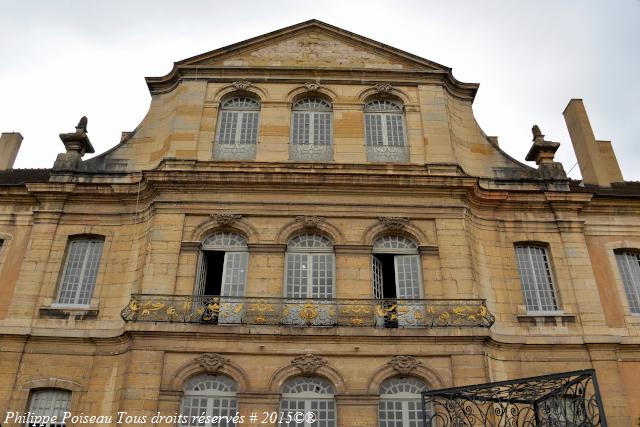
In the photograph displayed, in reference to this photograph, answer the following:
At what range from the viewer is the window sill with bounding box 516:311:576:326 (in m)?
12.7

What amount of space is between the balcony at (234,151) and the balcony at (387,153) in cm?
291

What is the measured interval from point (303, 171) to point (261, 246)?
2.04 m

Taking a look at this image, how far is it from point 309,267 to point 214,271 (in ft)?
7.45

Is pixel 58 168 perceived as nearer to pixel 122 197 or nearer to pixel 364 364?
pixel 122 197

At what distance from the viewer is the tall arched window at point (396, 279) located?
12.1 meters

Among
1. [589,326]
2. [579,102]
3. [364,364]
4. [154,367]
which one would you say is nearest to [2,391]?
[154,367]

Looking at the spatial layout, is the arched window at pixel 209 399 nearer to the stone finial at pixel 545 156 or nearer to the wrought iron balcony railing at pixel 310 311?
the wrought iron balcony railing at pixel 310 311

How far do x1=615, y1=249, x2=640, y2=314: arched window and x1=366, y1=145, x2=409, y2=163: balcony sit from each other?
573 cm

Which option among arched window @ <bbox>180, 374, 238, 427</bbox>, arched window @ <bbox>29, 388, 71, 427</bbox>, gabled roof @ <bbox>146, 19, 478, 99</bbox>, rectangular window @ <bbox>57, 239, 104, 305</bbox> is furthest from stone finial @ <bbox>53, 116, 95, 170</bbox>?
arched window @ <bbox>180, 374, 238, 427</bbox>

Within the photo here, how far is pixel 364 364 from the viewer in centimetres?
1157

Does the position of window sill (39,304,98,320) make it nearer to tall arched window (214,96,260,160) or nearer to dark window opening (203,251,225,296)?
dark window opening (203,251,225,296)

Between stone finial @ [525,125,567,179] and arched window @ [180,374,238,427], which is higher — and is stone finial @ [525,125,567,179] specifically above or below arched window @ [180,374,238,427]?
above

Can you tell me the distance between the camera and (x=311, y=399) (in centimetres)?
1142

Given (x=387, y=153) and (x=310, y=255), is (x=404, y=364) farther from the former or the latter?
(x=387, y=153)
